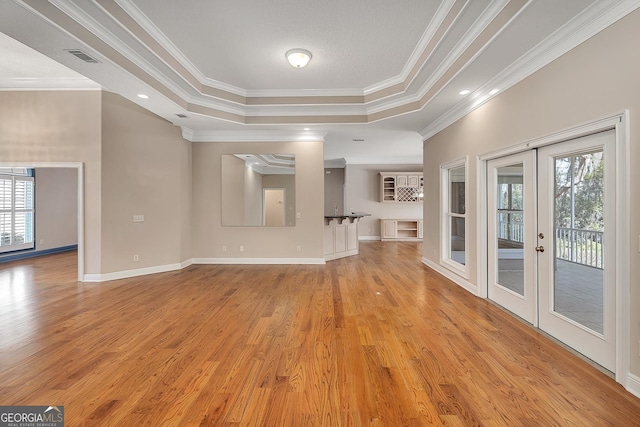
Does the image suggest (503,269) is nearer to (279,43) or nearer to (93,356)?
(279,43)

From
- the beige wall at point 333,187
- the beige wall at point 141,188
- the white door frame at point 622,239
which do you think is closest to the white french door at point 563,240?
the white door frame at point 622,239

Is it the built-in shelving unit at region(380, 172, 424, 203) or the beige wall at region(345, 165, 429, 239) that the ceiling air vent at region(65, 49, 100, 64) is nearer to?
the beige wall at region(345, 165, 429, 239)

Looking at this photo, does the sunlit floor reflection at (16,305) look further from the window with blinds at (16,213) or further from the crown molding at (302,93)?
the crown molding at (302,93)

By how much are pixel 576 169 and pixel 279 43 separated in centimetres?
335

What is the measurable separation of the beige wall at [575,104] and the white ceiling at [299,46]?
13 cm

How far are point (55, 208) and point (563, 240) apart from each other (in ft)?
34.3

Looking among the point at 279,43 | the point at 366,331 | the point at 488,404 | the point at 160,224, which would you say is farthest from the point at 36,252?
the point at 488,404

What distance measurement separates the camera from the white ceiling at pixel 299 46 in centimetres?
248

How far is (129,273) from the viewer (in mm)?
5004

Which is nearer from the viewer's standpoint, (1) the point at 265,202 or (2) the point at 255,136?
(2) the point at 255,136

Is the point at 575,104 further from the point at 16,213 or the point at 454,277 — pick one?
the point at 16,213

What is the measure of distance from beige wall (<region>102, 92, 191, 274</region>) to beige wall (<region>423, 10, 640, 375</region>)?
5.18 metres

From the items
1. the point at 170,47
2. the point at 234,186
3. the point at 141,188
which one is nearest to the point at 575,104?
the point at 170,47

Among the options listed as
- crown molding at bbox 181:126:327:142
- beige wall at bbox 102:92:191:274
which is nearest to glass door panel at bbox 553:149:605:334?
crown molding at bbox 181:126:327:142
